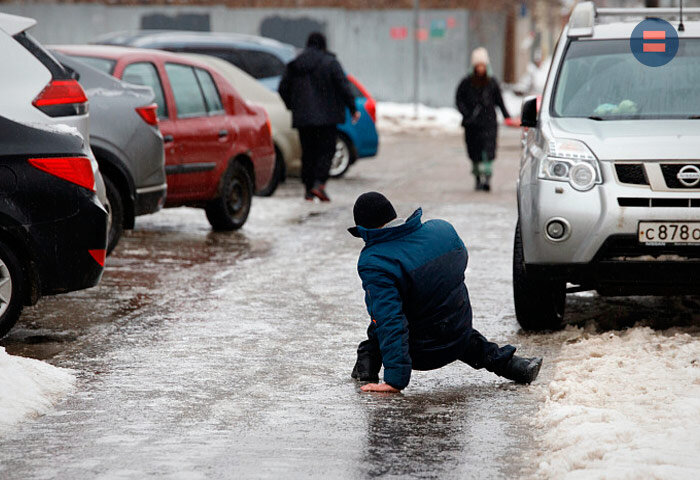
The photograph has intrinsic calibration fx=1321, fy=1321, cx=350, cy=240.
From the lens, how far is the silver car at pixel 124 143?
994 centimetres

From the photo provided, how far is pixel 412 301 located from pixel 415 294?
0.17 ft

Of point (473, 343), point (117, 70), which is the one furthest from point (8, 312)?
point (117, 70)

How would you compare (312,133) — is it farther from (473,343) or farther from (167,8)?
(167,8)

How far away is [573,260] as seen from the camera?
23.9 feet

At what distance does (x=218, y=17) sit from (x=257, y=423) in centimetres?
3104

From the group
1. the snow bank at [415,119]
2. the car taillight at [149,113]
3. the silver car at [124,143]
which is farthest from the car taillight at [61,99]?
the snow bank at [415,119]

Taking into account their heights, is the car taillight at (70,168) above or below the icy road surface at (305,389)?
above

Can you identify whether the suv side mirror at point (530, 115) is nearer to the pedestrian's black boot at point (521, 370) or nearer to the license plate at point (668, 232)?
the license plate at point (668, 232)

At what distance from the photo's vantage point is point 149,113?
33.8 feet

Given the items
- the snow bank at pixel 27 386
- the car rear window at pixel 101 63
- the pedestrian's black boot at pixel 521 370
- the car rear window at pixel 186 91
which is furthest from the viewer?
the car rear window at pixel 186 91

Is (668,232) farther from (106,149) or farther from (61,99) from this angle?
(106,149)

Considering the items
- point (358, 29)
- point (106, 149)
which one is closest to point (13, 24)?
point (106, 149)

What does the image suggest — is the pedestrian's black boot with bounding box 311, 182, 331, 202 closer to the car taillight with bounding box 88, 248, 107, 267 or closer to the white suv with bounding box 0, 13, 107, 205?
the white suv with bounding box 0, 13, 107, 205

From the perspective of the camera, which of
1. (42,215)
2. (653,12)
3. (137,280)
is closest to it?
(42,215)
